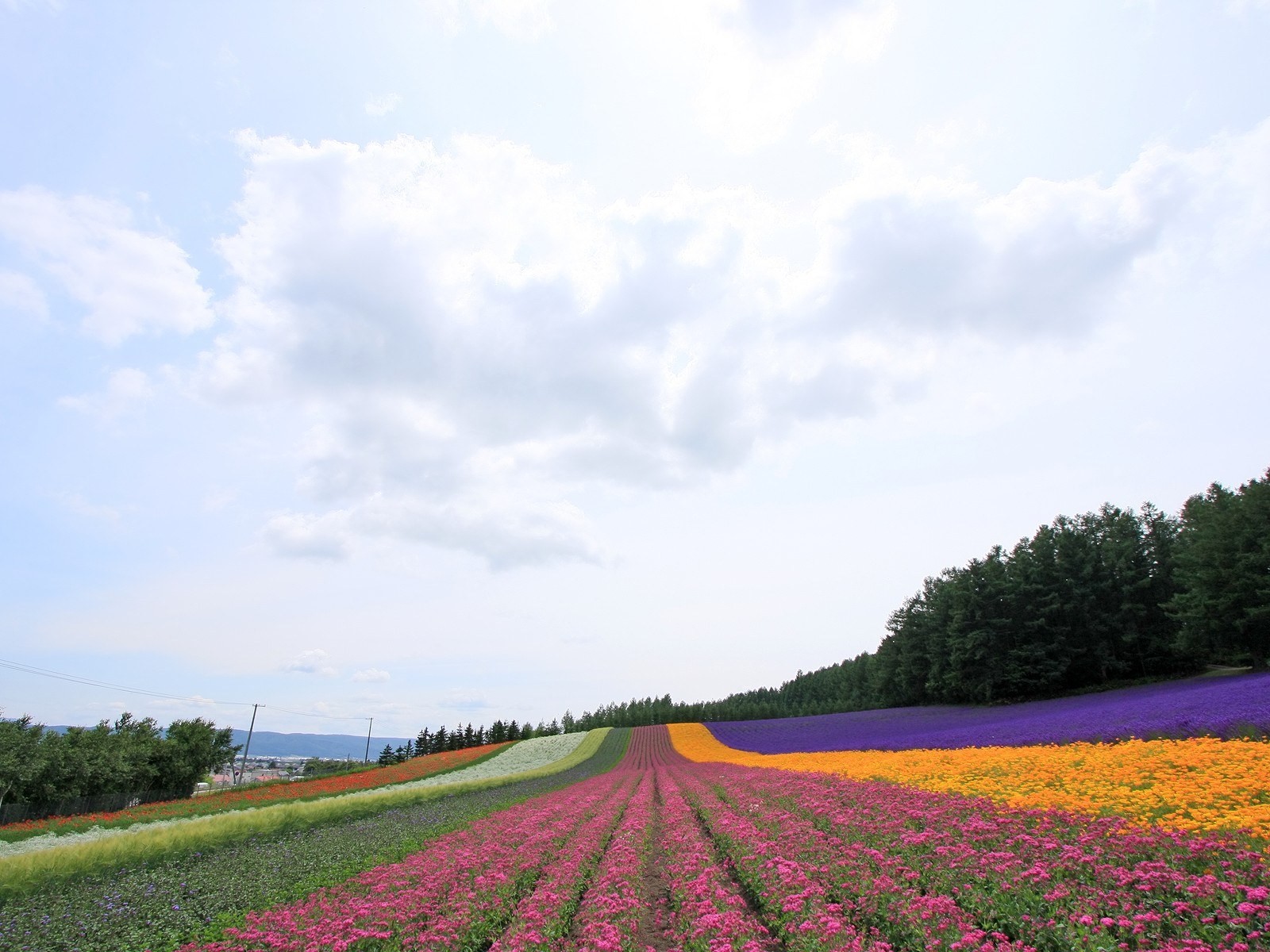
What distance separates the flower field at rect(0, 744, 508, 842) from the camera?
2519 centimetres

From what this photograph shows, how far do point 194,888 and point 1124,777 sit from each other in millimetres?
17041

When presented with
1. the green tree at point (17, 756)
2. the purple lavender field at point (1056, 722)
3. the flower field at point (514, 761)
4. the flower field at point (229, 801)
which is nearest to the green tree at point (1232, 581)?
the purple lavender field at point (1056, 722)

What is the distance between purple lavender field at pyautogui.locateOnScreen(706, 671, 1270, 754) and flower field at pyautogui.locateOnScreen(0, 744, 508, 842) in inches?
1016

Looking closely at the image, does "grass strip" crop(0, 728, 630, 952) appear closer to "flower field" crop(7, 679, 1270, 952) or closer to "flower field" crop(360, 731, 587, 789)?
"flower field" crop(7, 679, 1270, 952)

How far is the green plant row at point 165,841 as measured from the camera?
11.1 m

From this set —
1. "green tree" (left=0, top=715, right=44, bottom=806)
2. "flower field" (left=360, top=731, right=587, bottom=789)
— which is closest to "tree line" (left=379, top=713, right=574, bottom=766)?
"flower field" (left=360, top=731, right=587, bottom=789)

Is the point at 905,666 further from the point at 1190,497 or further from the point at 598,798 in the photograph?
the point at 598,798

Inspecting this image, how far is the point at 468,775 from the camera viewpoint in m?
45.7

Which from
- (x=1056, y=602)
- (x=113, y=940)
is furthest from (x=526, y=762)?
(x=113, y=940)

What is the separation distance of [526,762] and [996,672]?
39580 mm

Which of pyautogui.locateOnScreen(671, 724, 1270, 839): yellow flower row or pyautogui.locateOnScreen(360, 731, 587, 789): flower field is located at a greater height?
pyautogui.locateOnScreen(360, 731, 587, 789): flower field

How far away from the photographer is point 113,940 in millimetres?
8047

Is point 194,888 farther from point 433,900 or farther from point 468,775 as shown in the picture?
point 468,775

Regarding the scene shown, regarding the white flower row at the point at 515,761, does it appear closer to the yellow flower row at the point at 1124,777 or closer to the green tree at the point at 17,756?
the green tree at the point at 17,756
